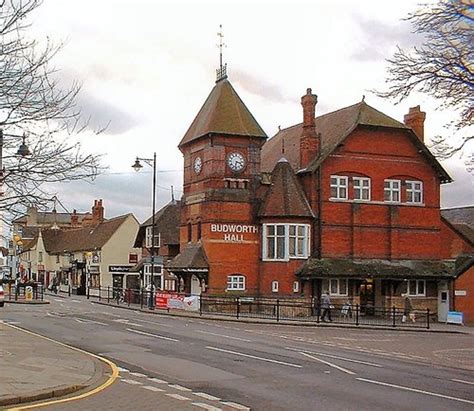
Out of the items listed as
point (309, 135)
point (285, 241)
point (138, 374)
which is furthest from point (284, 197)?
point (138, 374)

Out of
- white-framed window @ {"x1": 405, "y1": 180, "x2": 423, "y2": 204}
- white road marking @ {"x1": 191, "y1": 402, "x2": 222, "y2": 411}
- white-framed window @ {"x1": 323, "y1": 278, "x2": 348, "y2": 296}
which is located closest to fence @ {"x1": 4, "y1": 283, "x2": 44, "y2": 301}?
white-framed window @ {"x1": 323, "y1": 278, "x2": 348, "y2": 296}

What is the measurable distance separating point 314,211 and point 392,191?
5713mm

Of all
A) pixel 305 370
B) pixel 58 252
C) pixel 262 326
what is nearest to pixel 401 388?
pixel 305 370

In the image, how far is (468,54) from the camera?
21.0m

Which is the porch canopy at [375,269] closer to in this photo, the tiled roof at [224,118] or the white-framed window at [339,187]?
the white-framed window at [339,187]

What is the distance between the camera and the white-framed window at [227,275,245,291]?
156ft

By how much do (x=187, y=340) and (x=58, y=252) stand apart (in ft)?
227

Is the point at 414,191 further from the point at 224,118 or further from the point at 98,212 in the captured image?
the point at 98,212

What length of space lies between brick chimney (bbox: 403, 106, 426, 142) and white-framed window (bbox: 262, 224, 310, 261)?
11.1 m

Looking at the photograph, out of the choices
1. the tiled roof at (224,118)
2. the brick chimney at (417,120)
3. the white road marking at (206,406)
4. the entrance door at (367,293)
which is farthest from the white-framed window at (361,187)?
the white road marking at (206,406)

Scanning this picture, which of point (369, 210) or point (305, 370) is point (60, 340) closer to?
point (305, 370)

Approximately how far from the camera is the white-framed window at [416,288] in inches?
1948

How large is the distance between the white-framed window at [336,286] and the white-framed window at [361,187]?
545cm

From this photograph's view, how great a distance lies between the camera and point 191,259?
4703cm
